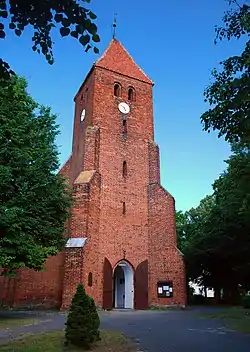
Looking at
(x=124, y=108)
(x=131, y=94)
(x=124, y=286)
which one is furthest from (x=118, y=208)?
(x=131, y=94)

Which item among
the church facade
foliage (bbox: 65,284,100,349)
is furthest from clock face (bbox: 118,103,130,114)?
foliage (bbox: 65,284,100,349)

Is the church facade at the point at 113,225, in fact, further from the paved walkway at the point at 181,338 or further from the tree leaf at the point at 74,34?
the tree leaf at the point at 74,34

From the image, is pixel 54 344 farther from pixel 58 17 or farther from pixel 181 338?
pixel 58 17

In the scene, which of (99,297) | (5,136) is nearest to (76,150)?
(99,297)

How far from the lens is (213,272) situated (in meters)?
33.3

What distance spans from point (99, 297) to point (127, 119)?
40.9ft

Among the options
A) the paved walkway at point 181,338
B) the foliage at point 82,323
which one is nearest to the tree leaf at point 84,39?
the foliage at point 82,323

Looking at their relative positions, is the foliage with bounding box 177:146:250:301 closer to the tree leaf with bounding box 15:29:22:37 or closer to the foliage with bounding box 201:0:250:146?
the foliage with bounding box 201:0:250:146

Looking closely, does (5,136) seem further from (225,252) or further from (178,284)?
(225,252)

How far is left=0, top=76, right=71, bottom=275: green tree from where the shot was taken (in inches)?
549

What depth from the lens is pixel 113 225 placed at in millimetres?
23250

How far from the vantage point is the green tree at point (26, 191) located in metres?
13.9

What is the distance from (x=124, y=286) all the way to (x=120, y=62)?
56.4 feet

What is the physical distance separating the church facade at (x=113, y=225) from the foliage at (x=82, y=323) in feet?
36.6
